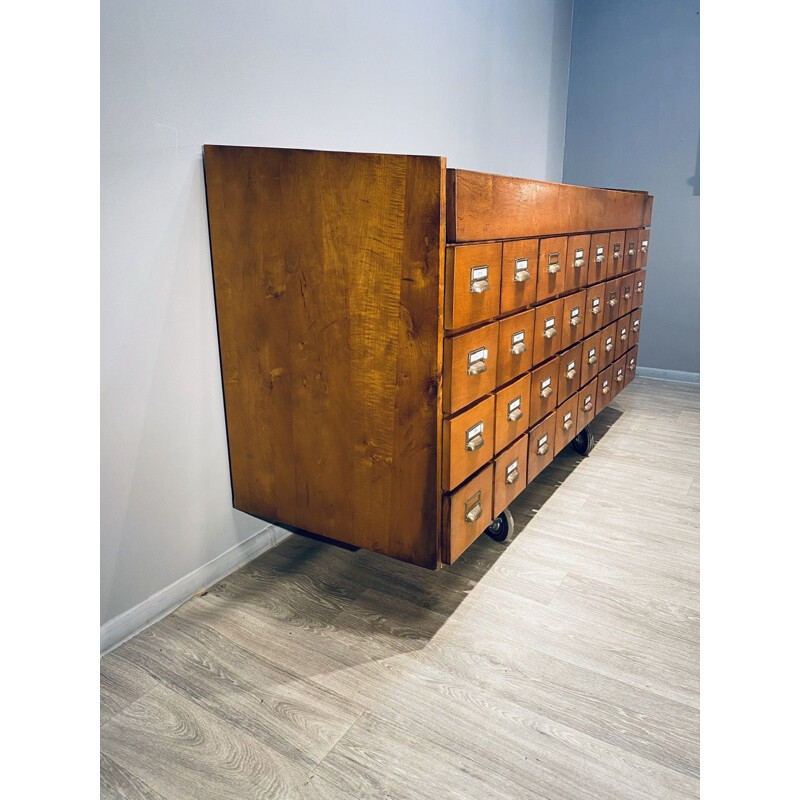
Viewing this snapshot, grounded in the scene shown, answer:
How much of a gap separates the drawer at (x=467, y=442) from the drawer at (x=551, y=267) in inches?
15.7

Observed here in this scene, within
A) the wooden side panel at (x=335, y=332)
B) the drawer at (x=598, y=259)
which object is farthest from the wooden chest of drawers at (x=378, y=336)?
the drawer at (x=598, y=259)

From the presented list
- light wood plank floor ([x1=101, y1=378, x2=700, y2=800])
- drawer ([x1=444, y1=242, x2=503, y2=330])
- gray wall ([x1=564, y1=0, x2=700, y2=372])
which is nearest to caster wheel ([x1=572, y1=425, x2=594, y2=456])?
light wood plank floor ([x1=101, y1=378, x2=700, y2=800])

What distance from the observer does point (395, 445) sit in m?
1.33

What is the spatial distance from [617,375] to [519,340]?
117 cm

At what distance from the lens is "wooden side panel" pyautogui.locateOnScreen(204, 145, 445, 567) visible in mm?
1214

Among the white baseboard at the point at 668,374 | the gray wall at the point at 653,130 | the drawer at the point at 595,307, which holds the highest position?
the gray wall at the point at 653,130

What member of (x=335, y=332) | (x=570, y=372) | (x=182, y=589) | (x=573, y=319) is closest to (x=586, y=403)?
(x=570, y=372)

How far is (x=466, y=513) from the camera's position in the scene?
1.42 metres

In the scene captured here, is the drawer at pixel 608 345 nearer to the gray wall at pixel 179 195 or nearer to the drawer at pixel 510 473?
the drawer at pixel 510 473

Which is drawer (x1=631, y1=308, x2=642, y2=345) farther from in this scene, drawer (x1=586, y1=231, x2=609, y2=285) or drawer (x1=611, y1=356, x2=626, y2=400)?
drawer (x1=586, y1=231, x2=609, y2=285)

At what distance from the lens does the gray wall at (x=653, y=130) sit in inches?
126
